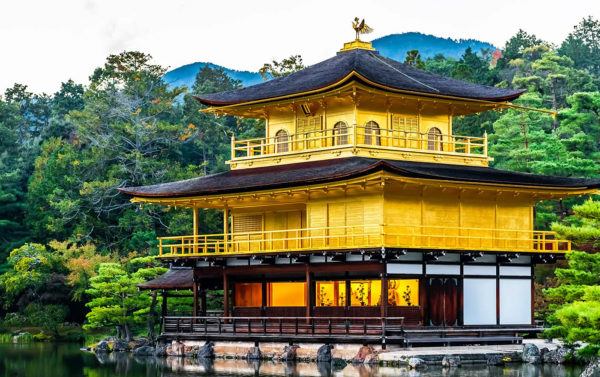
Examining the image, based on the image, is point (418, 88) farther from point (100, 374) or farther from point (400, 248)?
point (100, 374)

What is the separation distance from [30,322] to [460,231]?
29041 mm

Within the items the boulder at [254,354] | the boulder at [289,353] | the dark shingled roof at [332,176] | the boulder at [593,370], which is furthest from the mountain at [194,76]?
the boulder at [593,370]

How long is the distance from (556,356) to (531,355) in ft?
2.75

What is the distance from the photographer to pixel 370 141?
1766 inches

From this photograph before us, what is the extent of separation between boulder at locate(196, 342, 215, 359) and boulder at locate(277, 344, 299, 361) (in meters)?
3.75

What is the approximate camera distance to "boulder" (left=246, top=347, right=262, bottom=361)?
4103 centimetres

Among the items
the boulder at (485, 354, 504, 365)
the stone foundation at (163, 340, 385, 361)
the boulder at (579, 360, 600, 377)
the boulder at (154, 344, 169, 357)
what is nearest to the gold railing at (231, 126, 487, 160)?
the stone foundation at (163, 340, 385, 361)

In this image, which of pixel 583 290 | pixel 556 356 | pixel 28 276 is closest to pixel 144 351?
pixel 28 276

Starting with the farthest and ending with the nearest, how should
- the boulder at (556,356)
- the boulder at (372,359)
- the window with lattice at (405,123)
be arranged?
the window with lattice at (405,123)
the boulder at (556,356)
the boulder at (372,359)

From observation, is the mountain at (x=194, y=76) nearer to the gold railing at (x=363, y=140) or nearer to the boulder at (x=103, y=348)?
the boulder at (x=103, y=348)

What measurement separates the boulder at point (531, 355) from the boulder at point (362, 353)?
207 inches

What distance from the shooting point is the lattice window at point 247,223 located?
152 feet

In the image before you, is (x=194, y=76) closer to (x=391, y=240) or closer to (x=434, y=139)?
(x=434, y=139)

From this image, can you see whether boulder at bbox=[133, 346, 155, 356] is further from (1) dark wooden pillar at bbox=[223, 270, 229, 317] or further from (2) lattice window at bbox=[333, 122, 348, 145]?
(2) lattice window at bbox=[333, 122, 348, 145]
